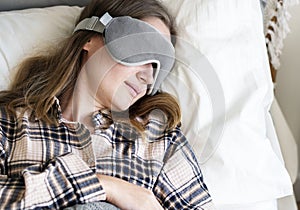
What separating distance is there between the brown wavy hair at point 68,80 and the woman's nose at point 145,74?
0.07m

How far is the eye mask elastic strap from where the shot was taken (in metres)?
1.14

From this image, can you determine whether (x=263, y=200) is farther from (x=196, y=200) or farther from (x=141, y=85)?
(x=141, y=85)

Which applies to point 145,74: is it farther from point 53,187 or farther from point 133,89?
point 53,187

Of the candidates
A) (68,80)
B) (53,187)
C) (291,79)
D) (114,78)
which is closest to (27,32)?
(68,80)

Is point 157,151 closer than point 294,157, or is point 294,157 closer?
point 157,151

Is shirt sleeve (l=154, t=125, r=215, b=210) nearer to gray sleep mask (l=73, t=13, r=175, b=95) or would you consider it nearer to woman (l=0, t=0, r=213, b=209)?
woman (l=0, t=0, r=213, b=209)

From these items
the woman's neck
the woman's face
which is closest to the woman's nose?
the woman's face

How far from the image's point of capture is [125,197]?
102cm

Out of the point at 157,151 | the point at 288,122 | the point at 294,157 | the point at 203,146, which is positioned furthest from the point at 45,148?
the point at 288,122

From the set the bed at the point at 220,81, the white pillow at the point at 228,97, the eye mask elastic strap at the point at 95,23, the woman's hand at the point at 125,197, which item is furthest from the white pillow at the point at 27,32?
the woman's hand at the point at 125,197

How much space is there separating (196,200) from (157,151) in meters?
0.13

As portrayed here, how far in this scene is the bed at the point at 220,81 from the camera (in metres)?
1.19

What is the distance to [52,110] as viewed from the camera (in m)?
1.15

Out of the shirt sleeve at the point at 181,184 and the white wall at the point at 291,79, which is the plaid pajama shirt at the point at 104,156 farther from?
the white wall at the point at 291,79
